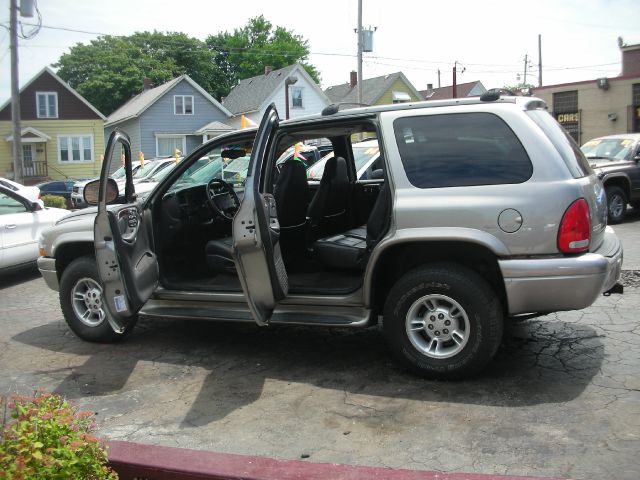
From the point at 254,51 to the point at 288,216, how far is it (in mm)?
65655

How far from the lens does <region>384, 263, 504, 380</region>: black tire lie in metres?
4.31

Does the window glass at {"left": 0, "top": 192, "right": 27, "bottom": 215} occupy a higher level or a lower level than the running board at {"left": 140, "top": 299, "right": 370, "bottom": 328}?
higher

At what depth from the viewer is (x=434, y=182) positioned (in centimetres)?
445

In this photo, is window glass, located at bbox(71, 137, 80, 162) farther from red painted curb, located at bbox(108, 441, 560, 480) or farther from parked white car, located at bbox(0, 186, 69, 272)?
red painted curb, located at bbox(108, 441, 560, 480)

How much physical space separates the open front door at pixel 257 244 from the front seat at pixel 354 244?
718 mm

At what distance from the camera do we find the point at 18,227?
29.0 ft

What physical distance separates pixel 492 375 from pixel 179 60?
2664 inches

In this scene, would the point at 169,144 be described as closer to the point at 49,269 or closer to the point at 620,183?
the point at 620,183

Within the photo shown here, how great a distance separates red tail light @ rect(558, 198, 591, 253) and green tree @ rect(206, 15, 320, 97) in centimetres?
6503

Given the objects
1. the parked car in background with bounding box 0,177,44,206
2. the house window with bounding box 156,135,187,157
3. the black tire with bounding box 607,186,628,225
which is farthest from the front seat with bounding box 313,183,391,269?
the house window with bounding box 156,135,187,157

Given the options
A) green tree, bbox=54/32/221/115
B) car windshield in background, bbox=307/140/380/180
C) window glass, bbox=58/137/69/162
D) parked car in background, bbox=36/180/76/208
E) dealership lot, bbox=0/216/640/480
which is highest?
green tree, bbox=54/32/221/115

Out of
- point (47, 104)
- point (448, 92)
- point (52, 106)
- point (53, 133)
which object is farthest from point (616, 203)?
point (448, 92)

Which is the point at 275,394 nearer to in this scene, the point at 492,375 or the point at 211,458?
the point at 211,458

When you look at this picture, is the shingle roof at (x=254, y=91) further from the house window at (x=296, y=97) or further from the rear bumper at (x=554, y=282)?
the rear bumper at (x=554, y=282)
